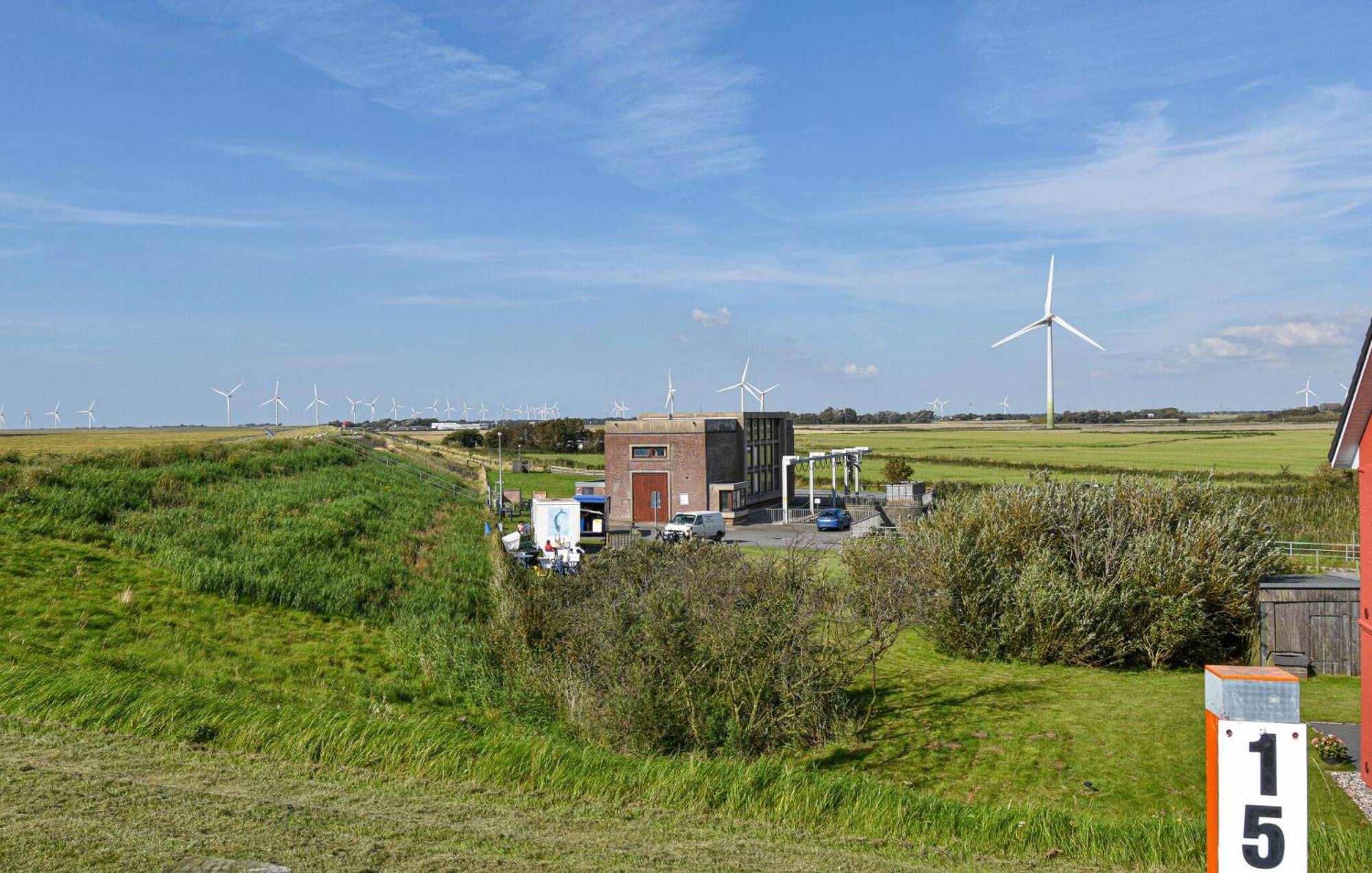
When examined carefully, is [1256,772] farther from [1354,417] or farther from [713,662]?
[1354,417]

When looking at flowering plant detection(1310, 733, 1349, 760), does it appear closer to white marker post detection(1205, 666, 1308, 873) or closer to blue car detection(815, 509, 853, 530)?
white marker post detection(1205, 666, 1308, 873)

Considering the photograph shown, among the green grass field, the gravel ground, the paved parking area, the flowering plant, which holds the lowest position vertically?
the gravel ground

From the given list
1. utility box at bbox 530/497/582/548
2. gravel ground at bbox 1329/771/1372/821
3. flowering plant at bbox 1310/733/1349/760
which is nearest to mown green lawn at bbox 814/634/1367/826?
gravel ground at bbox 1329/771/1372/821

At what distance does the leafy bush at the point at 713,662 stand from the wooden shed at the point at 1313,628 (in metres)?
10.5

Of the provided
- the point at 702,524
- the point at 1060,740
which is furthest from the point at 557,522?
the point at 1060,740

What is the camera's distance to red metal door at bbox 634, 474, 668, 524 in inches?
2242

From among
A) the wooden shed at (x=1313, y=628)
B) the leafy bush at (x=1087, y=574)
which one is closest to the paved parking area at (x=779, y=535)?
the leafy bush at (x=1087, y=574)

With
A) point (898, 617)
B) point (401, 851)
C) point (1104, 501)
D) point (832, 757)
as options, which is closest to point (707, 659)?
point (832, 757)

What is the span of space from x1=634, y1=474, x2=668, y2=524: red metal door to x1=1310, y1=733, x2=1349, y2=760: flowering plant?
43.1 metres

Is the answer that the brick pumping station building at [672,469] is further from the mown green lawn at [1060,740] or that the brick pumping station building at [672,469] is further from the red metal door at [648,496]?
the mown green lawn at [1060,740]

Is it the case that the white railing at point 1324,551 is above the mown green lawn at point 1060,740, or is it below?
above

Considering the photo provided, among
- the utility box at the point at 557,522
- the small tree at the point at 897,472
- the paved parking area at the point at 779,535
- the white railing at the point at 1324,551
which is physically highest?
the small tree at the point at 897,472

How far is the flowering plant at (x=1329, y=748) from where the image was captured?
15.0 m

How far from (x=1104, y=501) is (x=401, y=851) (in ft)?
82.9
